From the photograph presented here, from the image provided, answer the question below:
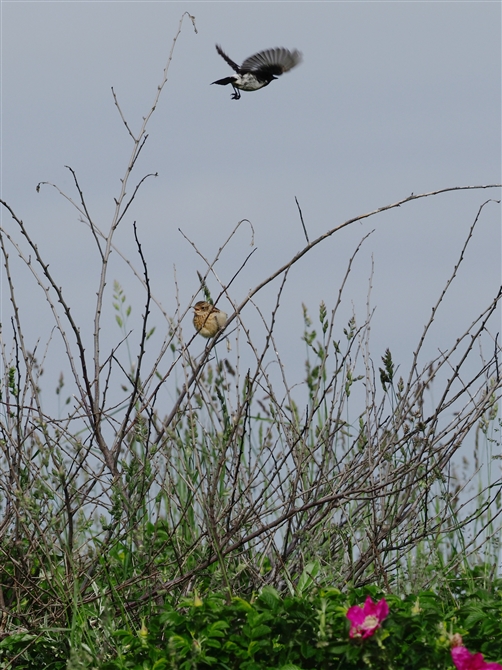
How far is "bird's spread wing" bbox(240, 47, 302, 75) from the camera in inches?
186

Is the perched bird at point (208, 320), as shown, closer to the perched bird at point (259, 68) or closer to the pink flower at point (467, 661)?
the perched bird at point (259, 68)

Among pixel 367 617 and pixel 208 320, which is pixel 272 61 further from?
pixel 367 617

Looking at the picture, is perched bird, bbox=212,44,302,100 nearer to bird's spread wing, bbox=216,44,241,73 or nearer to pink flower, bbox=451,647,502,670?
bird's spread wing, bbox=216,44,241,73

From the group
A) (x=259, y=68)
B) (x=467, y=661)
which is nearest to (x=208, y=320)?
(x=259, y=68)

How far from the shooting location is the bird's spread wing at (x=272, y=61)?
473cm

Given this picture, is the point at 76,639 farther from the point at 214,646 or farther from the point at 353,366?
the point at 353,366

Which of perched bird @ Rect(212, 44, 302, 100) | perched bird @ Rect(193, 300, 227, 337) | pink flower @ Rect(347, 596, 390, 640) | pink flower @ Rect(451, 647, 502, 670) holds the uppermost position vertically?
perched bird @ Rect(212, 44, 302, 100)

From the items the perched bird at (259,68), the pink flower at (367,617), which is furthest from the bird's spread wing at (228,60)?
the pink flower at (367,617)

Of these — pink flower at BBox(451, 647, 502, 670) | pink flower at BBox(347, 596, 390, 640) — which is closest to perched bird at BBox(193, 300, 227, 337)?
pink flower at BBox(347, 596, 390, 640)

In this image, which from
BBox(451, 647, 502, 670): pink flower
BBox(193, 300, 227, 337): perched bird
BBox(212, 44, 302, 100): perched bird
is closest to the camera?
BBox(451, 647, 502, 670): pink flower

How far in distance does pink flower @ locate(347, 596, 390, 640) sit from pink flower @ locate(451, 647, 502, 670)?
0.24 metres

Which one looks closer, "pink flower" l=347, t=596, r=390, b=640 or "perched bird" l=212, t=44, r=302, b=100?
"pink flower" l=347, t=596, r=390, b=640

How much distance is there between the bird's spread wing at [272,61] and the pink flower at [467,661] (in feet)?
10.4

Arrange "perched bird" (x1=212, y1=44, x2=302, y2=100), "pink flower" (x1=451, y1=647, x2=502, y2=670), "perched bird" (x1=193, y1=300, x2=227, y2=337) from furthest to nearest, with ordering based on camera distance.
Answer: "perched bird" (x1=193, y1=300, x2=227, y2=337), "perched bird" (x1=212, y1=44, x2=302, y2=100), "pink flower" (x1=451, y1=647, x2=502, y2=670)
